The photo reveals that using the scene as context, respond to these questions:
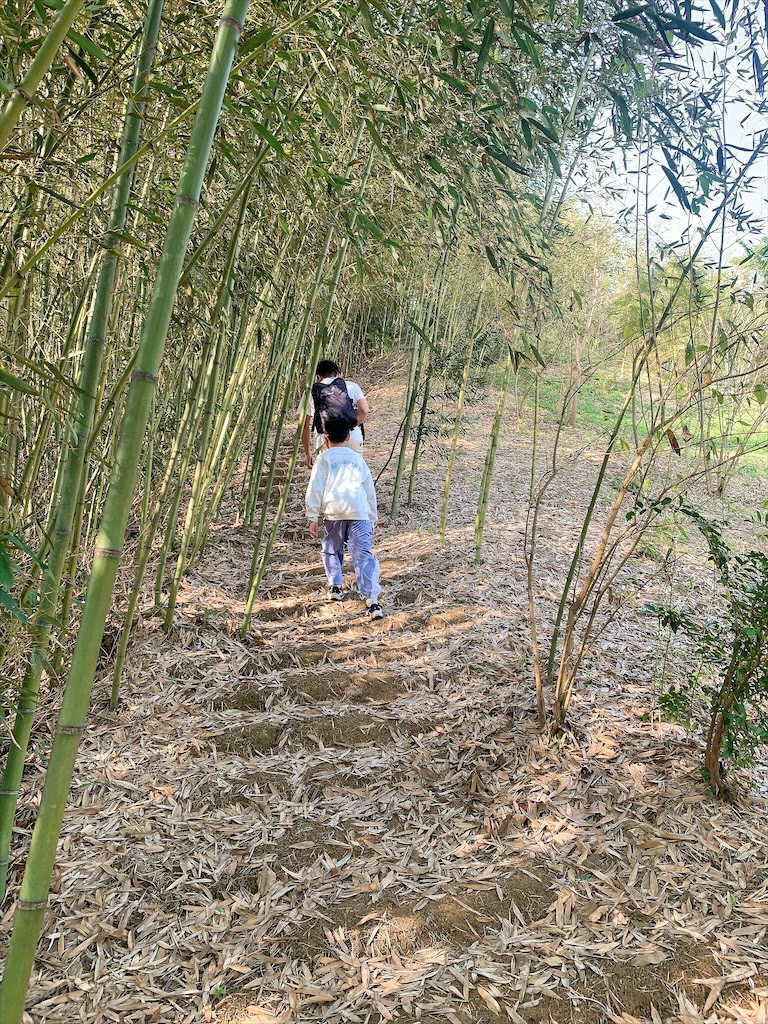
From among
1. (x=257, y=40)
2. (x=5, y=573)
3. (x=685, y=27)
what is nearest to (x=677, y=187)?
(x=685, y=27)

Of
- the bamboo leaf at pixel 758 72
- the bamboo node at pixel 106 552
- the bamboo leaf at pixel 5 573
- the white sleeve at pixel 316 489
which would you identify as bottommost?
the white sleeve at pixel 316 489

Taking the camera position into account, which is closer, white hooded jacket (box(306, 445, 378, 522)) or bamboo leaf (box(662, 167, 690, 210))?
bamboo leaf (box(662, 167, 690, 210))

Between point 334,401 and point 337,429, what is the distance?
160 millimetres

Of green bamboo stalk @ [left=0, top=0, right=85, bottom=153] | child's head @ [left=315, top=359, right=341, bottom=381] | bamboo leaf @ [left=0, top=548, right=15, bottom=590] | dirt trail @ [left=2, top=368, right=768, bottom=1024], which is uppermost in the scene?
green bamboo stalk @ [left=0, top=0, right=85, bottom=153]

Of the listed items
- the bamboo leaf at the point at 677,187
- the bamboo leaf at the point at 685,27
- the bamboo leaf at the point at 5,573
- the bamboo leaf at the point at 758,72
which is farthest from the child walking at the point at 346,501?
the bamboo leaf at the point at 5,573

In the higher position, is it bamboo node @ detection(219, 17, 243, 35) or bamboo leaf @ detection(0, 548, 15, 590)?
bamboo node @ detection(219, 17, 243, 35)

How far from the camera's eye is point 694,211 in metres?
2.09

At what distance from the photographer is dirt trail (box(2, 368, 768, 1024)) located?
5.69ft

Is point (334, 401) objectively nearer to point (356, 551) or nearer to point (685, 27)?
point (356, 551)

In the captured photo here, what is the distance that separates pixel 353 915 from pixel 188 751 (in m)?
1.00

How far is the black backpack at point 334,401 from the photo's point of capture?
153 inches

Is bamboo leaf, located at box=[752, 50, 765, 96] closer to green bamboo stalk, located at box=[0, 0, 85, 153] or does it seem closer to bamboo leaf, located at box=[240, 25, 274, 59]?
bamboo leaf, located at box=[240, 25, 274, 59]

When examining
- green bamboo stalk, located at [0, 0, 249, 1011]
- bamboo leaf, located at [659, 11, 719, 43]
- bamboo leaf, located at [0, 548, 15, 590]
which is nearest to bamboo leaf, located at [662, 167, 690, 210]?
bamboo leaf, located at [659, 11, 719, 43]

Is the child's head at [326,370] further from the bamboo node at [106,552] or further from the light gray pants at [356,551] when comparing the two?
the bamboo node at [106,552]
